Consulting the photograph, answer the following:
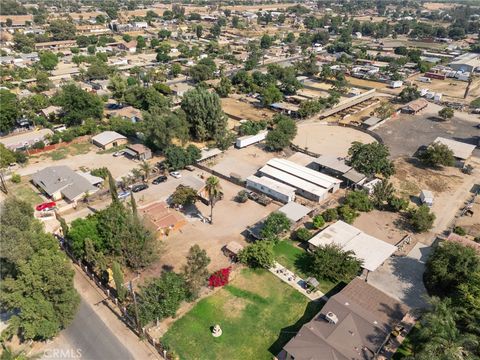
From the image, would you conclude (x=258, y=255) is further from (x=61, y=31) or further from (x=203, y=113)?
(x=61, y=31)

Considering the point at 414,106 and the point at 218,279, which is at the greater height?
the point at 218,279

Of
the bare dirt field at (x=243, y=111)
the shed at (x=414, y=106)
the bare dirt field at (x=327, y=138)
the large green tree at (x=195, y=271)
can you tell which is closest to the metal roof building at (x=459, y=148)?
the bare dirt field at (x=327, y=138)

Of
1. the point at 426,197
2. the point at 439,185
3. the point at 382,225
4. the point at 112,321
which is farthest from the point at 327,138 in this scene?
the point at 112,321


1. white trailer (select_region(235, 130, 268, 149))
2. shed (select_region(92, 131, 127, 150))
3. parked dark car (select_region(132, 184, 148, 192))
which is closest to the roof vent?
parked dark car (select_region(132, 184, 148, 192))

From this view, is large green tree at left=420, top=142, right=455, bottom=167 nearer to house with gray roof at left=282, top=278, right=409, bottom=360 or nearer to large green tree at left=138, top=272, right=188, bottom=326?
house with gray roof at left=282, top=278, right=409, bottom=360

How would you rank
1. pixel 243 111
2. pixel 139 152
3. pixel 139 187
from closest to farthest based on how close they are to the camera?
pixel 139 187, pixel 139 152, pixel 243 111

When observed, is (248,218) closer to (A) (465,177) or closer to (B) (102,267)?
(B) (102,267)
